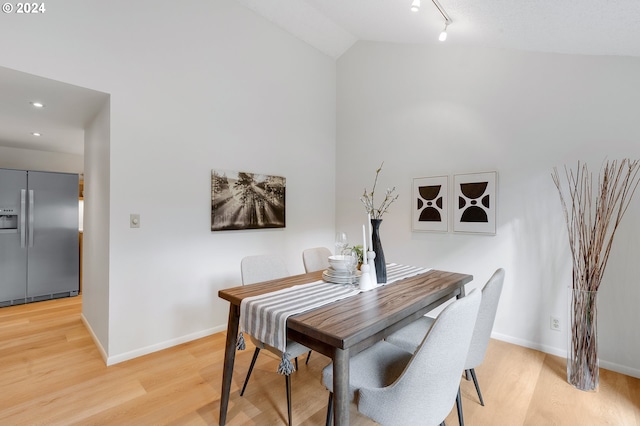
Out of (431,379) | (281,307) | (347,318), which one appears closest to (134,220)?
(281,307)

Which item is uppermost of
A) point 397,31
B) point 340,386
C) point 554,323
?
point 397,31

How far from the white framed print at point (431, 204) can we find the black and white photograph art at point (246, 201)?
152 centimetres

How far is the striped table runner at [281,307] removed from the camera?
1.40 m

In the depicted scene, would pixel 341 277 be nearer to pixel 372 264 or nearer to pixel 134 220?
pixel 372 264

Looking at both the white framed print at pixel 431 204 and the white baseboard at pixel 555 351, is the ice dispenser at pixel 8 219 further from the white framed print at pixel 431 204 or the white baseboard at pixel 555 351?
the white baseboard at pixel 555 351

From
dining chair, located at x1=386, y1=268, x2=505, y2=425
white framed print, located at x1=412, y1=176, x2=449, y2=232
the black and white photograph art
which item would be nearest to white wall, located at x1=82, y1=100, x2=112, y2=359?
the black and white photograph art

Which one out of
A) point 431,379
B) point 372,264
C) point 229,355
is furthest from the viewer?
point 372,264

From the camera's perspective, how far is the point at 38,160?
182 inches

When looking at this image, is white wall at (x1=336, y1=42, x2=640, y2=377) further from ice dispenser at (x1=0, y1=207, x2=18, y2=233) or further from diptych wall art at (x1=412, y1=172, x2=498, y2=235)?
ice dispenser at (x1=0, y1=207, x2=18, y2=233)

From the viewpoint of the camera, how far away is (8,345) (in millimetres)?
2736

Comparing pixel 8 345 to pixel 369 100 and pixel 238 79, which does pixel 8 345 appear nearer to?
pixel 238 79

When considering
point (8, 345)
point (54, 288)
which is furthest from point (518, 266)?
point (54, 288)

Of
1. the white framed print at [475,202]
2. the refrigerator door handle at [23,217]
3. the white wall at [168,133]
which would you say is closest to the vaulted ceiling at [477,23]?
the white wall at [168,133]

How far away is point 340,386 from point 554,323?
2.41 m
